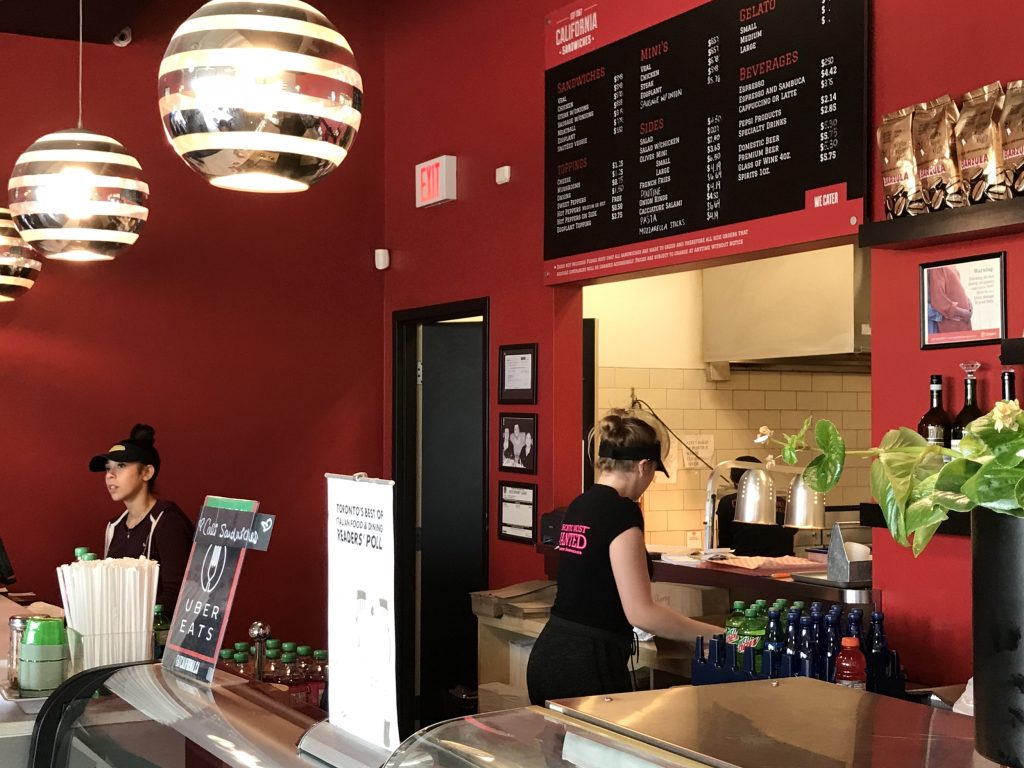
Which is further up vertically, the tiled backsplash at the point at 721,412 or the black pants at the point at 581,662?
the tiled backsplash at the point at 721,412

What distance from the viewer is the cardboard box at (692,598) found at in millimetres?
4371

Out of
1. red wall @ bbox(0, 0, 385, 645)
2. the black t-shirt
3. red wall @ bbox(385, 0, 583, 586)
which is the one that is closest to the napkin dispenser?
the black t-shirt

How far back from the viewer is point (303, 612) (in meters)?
5.97

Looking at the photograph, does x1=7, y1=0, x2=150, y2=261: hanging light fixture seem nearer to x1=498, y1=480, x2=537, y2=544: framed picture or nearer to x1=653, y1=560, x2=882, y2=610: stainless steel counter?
x1=653, y1=560, x2=882, y2=610: stainless steel counter

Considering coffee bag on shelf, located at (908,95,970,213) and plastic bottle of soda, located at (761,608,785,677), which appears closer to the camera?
coffee bag on shelf, located at (908,95,970,213)

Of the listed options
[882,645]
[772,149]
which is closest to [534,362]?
[772,149]

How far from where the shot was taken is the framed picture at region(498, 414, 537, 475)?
5031mm

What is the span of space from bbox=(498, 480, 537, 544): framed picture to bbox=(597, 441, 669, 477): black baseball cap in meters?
1.61

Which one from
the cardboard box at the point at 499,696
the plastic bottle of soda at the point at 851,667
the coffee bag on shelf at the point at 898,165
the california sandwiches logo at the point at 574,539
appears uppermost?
the coffee bag on shelf at the point at 898,165

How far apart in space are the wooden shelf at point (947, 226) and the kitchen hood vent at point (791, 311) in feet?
7.35

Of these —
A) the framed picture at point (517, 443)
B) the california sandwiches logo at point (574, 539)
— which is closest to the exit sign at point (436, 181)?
the framed picture at point (517, 443)

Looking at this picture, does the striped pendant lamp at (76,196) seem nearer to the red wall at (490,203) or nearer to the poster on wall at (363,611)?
the poster on wall at (363,611)

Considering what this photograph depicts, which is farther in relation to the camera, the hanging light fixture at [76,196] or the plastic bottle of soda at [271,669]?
the hanging light fixture at [76,196]

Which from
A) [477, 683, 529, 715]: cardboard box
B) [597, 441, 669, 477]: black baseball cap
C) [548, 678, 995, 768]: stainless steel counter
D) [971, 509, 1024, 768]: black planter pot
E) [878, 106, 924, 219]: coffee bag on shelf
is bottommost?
[477, 683, 529, 715]: cardboard box
